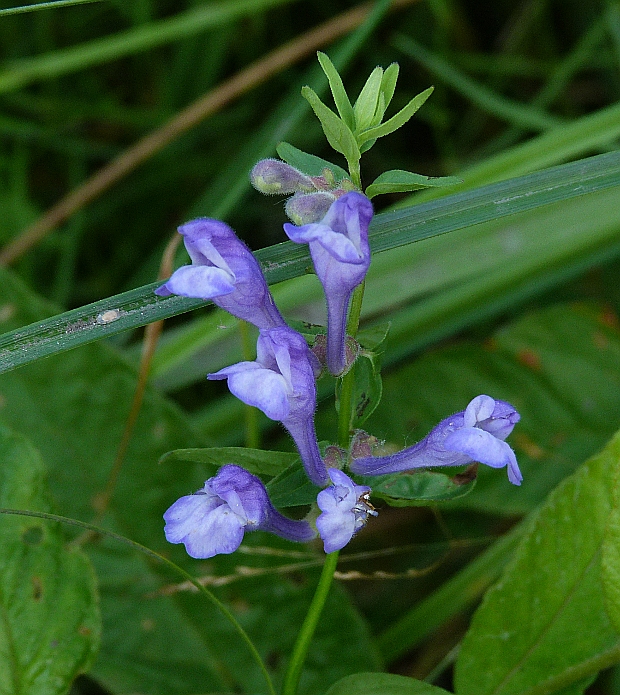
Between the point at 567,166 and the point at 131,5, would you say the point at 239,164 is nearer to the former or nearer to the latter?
the point at 131,5

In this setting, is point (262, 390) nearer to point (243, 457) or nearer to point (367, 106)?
point (243, 457)

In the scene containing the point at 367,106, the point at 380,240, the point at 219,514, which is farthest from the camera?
the point at 380,240

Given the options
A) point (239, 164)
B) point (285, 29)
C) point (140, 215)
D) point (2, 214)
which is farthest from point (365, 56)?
point (2, 214)

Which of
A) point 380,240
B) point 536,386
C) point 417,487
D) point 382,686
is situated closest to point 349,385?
point 417,487

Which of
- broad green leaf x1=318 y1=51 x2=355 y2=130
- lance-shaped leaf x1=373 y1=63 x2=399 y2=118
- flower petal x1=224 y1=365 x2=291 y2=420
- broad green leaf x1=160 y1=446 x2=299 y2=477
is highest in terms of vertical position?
lance-shaped leaf x1=373 y1=63 x2=399 y2=118

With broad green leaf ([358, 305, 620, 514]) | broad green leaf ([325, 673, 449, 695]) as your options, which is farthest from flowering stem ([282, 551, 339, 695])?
broad green leaf ([358, 305, 620, 514])

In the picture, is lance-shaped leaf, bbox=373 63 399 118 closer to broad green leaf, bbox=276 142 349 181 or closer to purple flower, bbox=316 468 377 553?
broad green leaf, bbox=276 142 349 181
